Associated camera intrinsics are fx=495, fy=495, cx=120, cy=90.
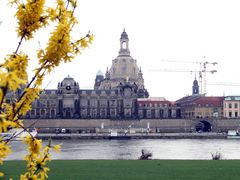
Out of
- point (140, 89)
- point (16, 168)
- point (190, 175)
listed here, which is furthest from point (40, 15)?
point (140, 89)

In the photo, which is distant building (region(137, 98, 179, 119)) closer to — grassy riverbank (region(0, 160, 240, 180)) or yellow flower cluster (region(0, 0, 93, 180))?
grassy riverbank (region(0, 160, 240, 180))

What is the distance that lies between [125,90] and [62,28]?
7870 cm

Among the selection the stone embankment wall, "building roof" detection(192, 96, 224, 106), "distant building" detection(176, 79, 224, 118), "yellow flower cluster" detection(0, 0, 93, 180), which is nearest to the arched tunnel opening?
"distant building" detection(176, 79, 224, 118)

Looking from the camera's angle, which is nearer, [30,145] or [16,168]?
[30,145]

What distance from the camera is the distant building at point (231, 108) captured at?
267ft

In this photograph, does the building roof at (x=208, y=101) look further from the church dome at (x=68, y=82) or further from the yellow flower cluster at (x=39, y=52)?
the yellow flower cluster at (x=39, y=52)

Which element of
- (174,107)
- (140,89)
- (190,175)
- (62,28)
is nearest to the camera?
(62,28)

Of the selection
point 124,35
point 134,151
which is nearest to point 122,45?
point 124,35

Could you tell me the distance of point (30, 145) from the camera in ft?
9.62

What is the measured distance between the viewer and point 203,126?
82.8 m

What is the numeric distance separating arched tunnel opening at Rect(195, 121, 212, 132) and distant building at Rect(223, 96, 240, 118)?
3231mm

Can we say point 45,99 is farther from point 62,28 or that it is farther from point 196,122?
point 62,28

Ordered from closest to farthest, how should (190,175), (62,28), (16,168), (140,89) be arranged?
(62,28) → (190,175) → (16,168) → (140,89)

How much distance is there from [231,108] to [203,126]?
551 cm
